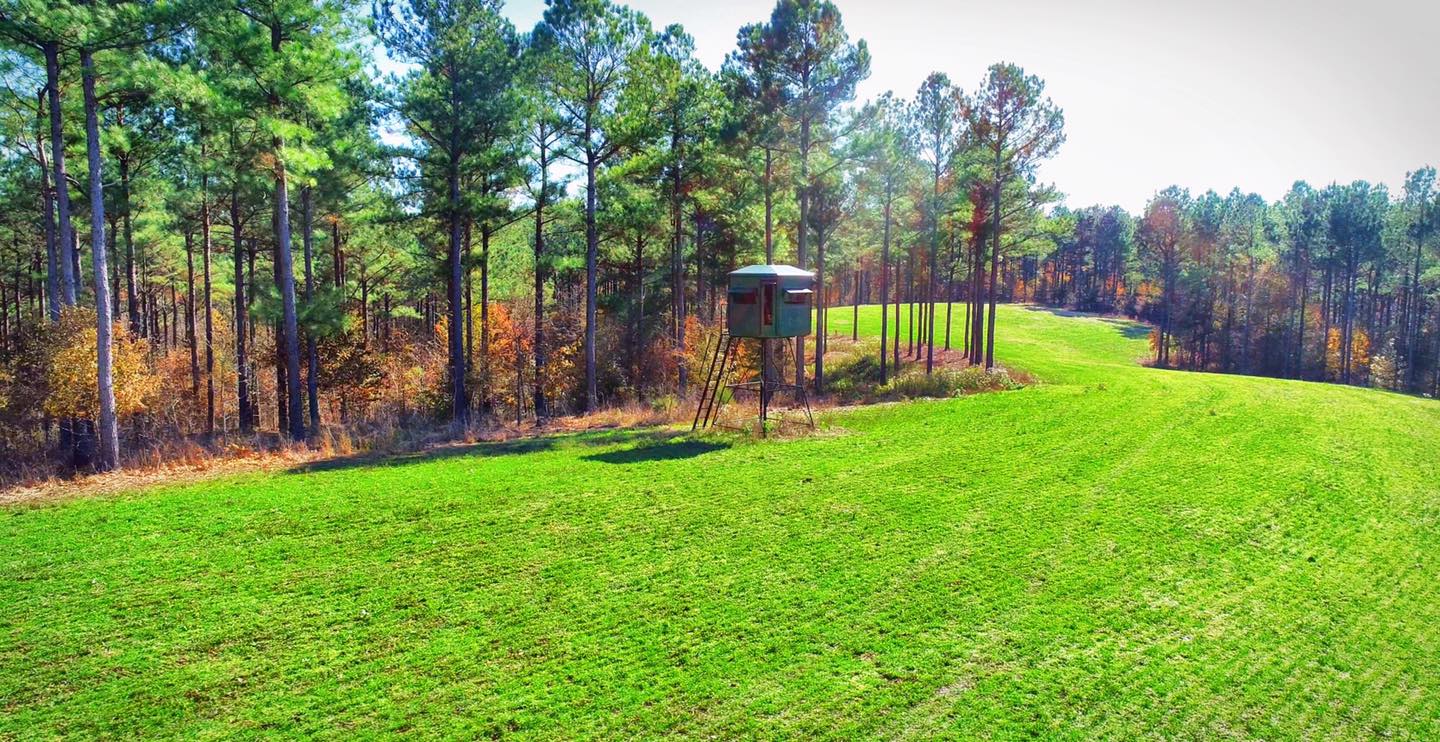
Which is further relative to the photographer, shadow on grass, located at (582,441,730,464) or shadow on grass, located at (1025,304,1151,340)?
shadow on grass, located at (1025,304,1151,340)

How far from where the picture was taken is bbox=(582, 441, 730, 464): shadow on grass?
47.4 ft

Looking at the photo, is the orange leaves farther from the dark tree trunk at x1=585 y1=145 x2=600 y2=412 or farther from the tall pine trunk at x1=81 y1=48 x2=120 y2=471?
the dark tree trunk at x1=585 y1=145 x2=600 y2=412

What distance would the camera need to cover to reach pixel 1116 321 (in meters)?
66.9

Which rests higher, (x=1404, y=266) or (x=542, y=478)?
(x=1404, y=266)

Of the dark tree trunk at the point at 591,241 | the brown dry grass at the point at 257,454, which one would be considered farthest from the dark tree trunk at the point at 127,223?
the dark tree trunk at the point at 591,241

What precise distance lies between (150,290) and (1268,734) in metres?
42.5

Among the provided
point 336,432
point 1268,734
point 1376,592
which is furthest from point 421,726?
point 336,432

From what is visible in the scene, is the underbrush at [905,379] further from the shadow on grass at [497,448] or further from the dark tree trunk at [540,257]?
the dark tree trunk at [540,257]

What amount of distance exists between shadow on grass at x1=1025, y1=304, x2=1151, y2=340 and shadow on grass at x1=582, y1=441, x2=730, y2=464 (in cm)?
5525

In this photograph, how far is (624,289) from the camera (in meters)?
31.0

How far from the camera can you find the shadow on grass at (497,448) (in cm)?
1420

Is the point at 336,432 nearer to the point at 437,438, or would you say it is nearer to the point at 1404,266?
the point at 437,438

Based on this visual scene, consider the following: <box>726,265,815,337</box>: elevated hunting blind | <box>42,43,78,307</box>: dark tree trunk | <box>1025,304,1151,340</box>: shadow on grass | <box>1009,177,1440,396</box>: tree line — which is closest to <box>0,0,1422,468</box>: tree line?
<box>42,43,78,307</box>: dark tree trunk

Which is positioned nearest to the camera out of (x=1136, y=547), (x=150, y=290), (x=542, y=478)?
(x=1136, y=547)
